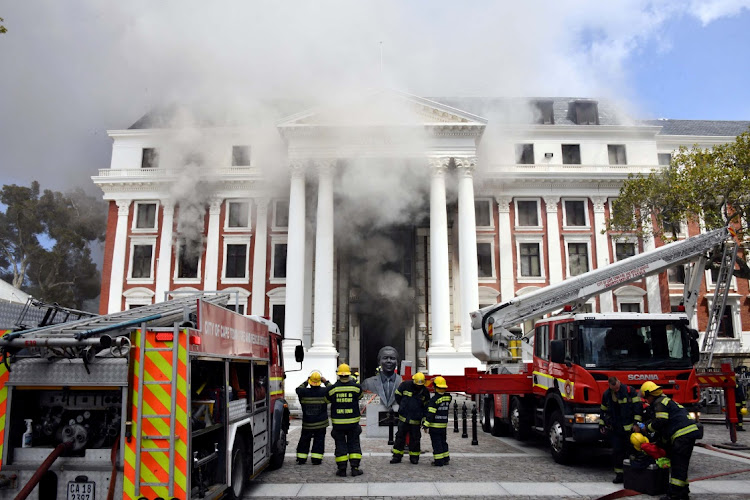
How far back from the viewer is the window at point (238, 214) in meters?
28.9

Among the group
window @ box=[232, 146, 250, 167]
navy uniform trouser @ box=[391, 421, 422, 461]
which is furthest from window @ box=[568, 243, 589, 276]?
navy uniform trouser @ box=[391, 421, 422, 461]

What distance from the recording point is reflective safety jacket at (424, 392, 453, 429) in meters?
8.83

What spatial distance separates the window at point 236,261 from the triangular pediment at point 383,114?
291 inches

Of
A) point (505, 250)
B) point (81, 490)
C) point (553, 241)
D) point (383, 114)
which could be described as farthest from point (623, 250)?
point (81, 490)

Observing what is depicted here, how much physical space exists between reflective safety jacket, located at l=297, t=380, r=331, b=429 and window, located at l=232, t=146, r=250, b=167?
22.5m

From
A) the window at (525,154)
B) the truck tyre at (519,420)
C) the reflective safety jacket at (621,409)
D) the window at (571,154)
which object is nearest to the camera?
the reflective safety jacket at (621,409)

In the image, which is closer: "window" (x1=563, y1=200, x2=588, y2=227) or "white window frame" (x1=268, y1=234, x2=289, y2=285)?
"white window frame" (x1=268, y1=234, x2=289, y2=285)

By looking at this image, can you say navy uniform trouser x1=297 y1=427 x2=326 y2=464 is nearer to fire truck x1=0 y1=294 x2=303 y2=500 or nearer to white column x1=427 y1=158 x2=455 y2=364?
fire truck x1=0 y1=294 x2=303 y2=500

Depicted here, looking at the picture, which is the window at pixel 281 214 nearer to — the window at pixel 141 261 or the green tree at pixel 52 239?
the window at pixel 141 261

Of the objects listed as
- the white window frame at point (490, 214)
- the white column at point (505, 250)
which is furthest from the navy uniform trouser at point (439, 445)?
the white window frame at point (490, 214)

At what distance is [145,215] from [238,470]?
25.3 meters

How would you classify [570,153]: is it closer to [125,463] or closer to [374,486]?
[374,486]

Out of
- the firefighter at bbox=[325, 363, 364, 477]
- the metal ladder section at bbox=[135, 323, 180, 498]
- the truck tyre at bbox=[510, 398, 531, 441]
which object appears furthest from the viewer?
the truck tyre at bbox=[510, 398, 531, 441]

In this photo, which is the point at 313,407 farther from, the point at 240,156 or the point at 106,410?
the point at 240,156
